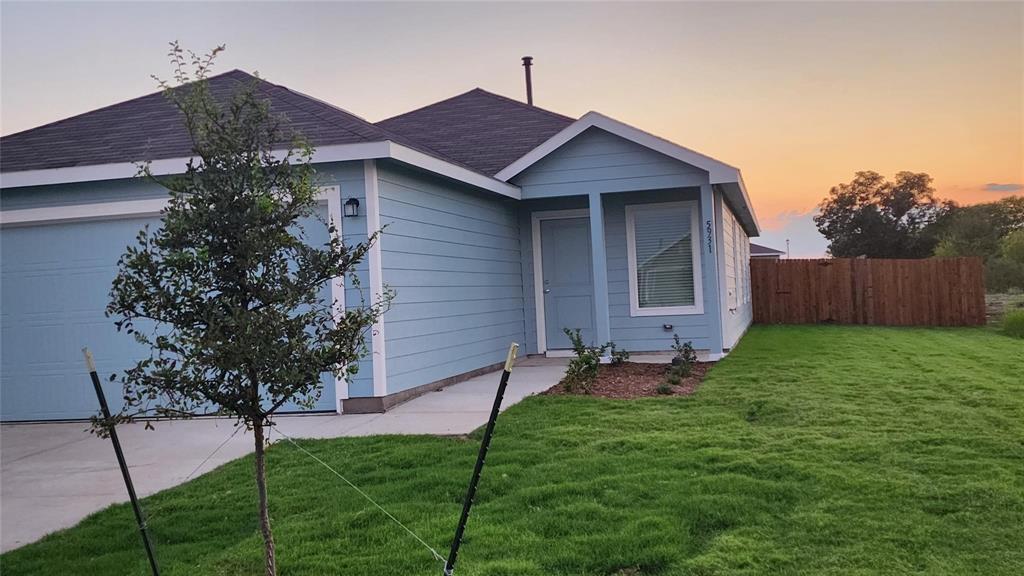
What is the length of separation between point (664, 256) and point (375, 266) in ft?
17.5

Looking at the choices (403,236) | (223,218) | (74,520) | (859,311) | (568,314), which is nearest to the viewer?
(223,218)

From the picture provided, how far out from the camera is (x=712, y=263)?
10.4 m

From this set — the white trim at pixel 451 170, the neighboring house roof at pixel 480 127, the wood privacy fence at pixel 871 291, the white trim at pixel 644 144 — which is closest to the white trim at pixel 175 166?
the white trim at pixel 451 170

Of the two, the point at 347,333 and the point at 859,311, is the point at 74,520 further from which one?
the point at 859,311

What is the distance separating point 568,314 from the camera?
37.8 ft

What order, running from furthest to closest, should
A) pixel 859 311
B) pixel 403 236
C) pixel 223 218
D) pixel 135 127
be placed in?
pixel 859 311 < pixel 135 127 < pixel 403 236 < pixel 223 218

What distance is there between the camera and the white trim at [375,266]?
7266 millimetres

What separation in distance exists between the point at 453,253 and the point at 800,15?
7142 millimetres

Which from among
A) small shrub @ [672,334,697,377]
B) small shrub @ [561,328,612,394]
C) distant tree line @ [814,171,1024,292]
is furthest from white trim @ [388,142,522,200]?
distant tree line @ [814,171,1024,292]

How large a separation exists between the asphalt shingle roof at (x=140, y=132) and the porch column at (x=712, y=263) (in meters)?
4.06

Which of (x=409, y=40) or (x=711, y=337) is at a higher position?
(x=409, y=40)

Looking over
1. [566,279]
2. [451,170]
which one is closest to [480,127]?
[566,279]

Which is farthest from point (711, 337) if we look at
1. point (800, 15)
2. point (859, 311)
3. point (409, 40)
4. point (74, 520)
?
point (859, 311)

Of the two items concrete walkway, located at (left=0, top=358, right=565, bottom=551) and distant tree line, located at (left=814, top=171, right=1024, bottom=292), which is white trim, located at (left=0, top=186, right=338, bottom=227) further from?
distant tree line, located at (left=814, top=171, right=1024, bottom=292)
